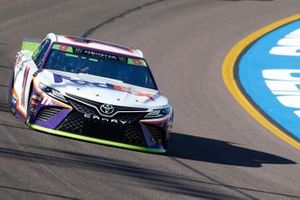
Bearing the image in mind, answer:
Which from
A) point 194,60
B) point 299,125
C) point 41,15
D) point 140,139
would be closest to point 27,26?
point 41,15

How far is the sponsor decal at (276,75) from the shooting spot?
60.3 ft

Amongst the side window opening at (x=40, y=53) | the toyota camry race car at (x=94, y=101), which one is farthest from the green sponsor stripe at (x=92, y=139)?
the side window opening at (x=40, y=53)

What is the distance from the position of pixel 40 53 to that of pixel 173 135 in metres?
2.44

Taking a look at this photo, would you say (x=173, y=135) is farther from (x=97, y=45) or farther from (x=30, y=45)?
(x=30, y=45)

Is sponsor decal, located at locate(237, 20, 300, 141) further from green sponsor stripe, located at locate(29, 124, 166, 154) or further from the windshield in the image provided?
green sponsor stripe, located at locate(29, 124, 166, 154)

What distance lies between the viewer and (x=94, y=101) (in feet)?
41.4

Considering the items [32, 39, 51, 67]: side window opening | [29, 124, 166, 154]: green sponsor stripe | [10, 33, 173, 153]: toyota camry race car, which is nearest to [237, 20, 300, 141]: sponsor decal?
[10, 33, 173, 153]: toyota camry race car

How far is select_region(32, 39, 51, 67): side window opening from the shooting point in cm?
1436

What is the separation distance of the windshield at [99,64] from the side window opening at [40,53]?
21cm

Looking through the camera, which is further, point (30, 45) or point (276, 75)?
point (276, 75)

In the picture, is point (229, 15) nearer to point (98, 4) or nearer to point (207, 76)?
point (98, 4)

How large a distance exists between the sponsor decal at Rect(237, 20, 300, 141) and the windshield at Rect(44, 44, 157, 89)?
12.1ft

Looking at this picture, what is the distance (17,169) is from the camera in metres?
10.6

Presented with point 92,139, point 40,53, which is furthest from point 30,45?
point 92,139
